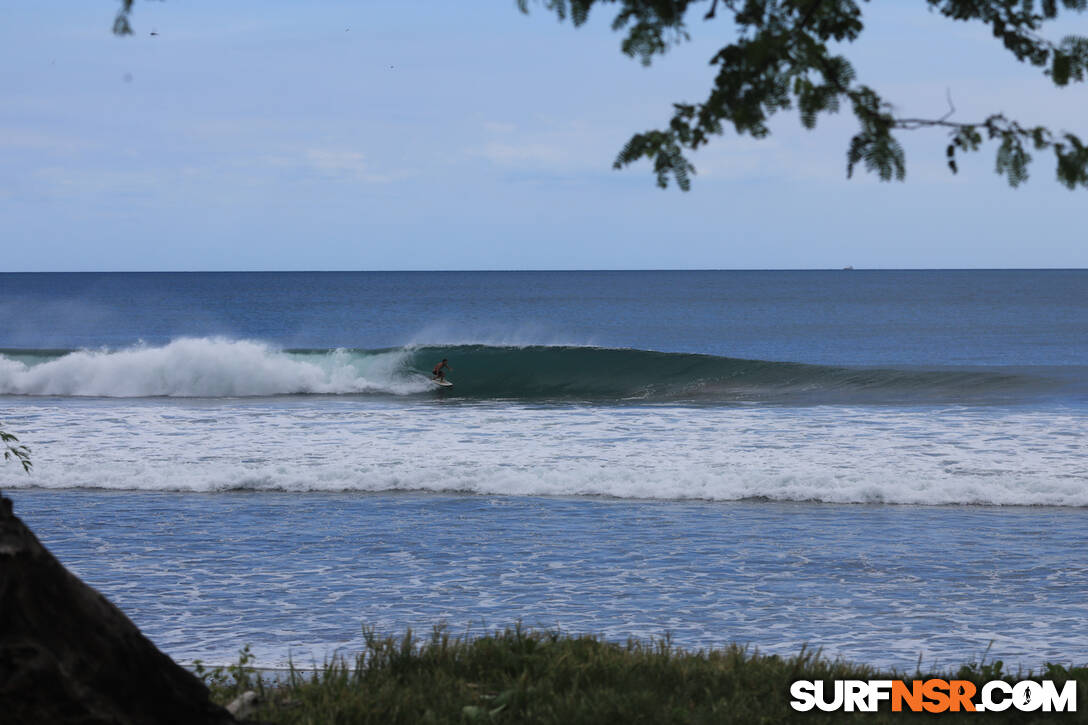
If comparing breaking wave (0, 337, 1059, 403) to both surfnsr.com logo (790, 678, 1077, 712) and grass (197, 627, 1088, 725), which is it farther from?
surfnsr.com logo (790, 678, 1077, 712)

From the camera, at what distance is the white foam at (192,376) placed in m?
29.8

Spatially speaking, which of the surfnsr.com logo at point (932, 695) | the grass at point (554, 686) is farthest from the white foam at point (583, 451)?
the surfnsr.com logo at point (932, 695)

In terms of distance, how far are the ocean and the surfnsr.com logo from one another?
1.39 m

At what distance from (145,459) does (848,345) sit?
4250 cm

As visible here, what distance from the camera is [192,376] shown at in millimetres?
30109

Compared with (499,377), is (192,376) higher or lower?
higher

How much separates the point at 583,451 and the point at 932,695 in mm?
11699

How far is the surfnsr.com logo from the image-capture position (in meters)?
4.94

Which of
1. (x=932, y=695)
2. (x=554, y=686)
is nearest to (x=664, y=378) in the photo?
(x=932, y=695)

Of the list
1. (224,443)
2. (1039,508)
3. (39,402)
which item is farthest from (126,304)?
(1039,508)

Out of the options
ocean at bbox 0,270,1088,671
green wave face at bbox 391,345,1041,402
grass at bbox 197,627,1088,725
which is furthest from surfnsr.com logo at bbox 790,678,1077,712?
green wave face at bbox 391,345,1041,402

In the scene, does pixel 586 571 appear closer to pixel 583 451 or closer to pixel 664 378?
pixel 583 451

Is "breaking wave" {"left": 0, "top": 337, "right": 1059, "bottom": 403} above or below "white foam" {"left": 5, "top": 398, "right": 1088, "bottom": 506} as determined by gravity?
above

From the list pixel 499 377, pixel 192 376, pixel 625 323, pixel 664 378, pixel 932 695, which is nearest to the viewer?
pixel 932 695
